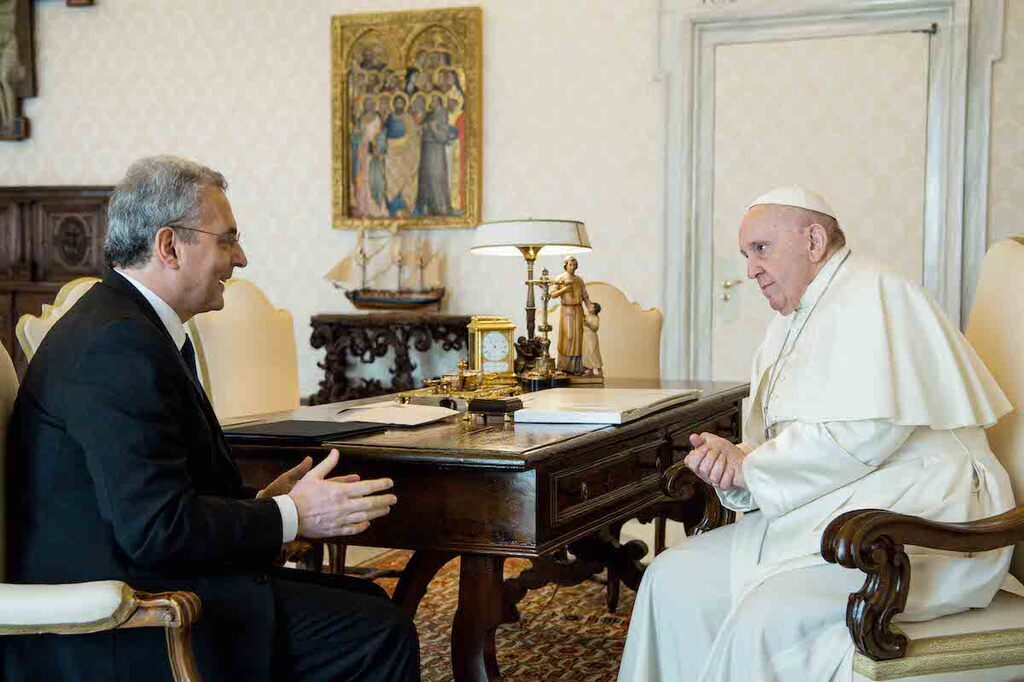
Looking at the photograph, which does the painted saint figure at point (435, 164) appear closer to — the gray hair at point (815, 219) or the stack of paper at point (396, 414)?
the stack of paper at point (396, 414)

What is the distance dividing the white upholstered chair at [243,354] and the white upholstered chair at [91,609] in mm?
2330

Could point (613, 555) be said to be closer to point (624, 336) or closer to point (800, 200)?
point (624, 336)

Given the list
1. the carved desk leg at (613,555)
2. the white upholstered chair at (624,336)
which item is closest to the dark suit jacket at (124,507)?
the carved desk leg at (613,555)

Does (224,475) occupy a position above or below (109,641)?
above

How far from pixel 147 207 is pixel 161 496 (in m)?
0.66

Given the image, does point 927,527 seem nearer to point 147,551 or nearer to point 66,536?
point 147,551

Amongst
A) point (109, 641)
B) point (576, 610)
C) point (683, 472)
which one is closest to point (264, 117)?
point (576, 610)

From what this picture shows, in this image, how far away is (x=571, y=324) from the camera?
414cm

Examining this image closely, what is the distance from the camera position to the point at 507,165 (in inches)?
290

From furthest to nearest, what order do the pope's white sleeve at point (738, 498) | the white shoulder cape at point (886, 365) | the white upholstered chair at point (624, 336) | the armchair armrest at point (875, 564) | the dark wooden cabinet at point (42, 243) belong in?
the dark wooden cabinet at point (42, 243)
the white upholstered chair at point (624, 336)
the pope's white sleeve at point (738, 498)
the white shoulder cape at point (886, 365)
the armchair armrest at point (875, 564)

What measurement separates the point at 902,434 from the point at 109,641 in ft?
5.68

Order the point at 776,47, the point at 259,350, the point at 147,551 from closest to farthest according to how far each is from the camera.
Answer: the point at 147,551 → the point at 259,350 → the point at 776,47

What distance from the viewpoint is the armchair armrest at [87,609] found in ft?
6.23

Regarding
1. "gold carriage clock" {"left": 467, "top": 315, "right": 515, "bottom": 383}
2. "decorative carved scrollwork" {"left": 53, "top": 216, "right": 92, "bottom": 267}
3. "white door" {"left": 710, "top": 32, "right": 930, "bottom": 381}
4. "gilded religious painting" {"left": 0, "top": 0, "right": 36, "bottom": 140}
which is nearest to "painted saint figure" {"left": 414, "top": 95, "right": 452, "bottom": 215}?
"white door" {"left": 710, "top": 32, "right": 930, "bottom": 381}
